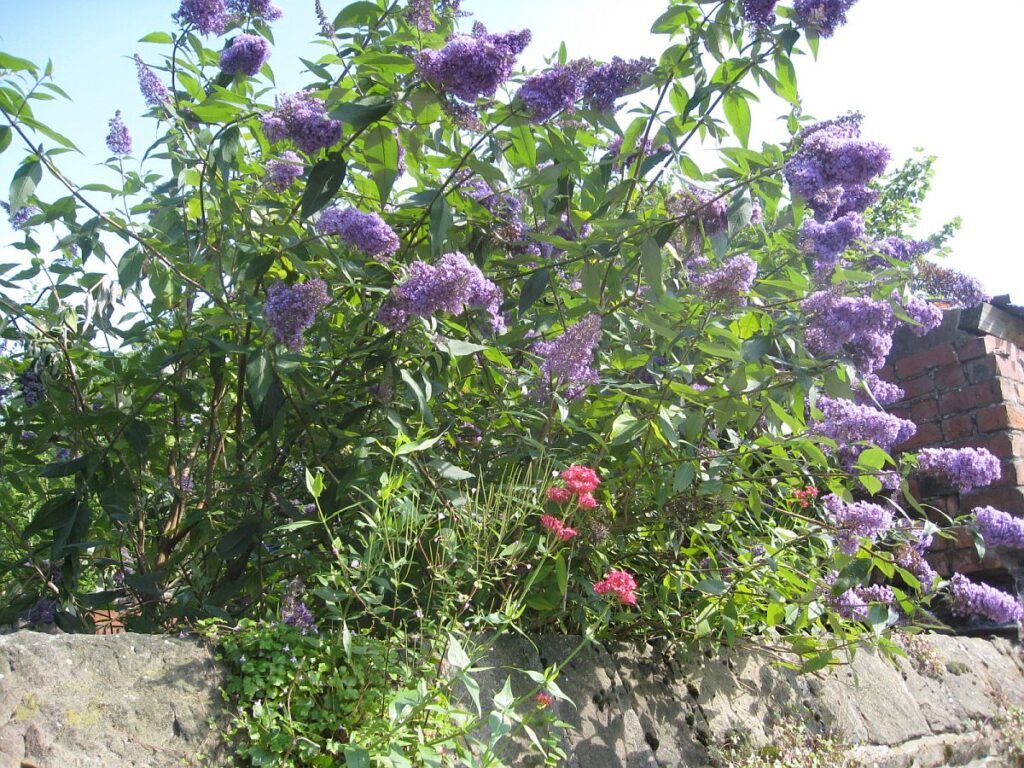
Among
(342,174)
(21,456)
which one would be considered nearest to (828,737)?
(342,174)

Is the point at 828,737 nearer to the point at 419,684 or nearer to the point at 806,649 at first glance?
the point at 806,649

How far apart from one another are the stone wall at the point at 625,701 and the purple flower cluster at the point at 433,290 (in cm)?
74

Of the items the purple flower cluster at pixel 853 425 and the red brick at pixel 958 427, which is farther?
the red brick at pixel 958 427

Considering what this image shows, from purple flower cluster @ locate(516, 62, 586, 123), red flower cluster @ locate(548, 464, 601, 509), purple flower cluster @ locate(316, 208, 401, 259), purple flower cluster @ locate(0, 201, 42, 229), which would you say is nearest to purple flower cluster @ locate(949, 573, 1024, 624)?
red flower cluster @ locate(548, 464, 601, 509)

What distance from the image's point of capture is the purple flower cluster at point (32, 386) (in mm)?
2240

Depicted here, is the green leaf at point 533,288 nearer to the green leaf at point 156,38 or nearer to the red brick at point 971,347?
the green leaf at point 156,38

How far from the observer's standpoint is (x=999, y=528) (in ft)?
9.17

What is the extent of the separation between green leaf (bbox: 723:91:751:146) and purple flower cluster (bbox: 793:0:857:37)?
208 mm

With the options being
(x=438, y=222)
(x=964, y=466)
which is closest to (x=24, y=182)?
(x=438, y=222)

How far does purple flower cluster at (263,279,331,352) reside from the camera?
1.79m

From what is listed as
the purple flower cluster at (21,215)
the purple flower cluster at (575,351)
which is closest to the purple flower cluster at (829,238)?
the purple flower cluster at (575,351)

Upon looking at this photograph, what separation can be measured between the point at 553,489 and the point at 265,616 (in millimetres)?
857

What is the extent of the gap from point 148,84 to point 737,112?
1.54 meters

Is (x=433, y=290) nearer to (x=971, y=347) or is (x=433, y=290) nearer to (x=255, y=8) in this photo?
(x=255, y=8)
